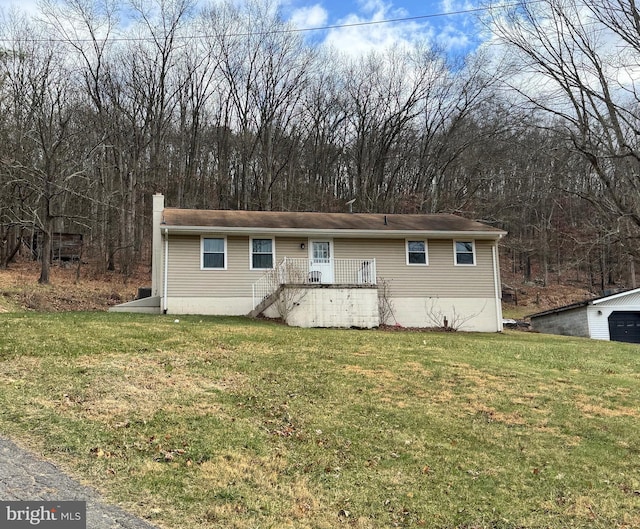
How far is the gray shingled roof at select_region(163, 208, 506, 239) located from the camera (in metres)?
16.5

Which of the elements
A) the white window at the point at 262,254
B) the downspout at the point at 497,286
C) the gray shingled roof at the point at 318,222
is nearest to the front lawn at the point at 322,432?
the white window at the point at 262,254

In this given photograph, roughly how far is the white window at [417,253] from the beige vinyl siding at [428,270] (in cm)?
14

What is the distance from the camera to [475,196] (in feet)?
112

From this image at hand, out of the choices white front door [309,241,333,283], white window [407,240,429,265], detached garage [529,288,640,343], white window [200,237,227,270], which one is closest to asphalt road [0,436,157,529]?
white window [200,237,227,270]

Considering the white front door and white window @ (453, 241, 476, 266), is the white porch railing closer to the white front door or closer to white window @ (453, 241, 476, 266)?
the white front door

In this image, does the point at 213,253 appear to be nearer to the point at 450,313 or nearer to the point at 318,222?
the point at 318,222

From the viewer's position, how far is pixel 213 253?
16.3 m

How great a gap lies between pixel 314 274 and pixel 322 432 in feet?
36.8

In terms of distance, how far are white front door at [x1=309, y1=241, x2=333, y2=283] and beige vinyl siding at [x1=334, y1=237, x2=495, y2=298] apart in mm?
312

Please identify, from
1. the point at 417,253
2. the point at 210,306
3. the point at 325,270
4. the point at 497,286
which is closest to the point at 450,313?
the point at 497,286

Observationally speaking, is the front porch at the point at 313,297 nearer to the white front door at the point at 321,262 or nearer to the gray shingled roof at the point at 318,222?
the white front door at the point at 321,262

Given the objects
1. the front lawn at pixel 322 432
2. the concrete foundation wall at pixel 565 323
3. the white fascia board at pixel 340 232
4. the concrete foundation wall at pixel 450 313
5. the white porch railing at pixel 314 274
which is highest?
the white fascia board at pixel 340 232

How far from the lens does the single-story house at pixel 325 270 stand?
50.2 ft

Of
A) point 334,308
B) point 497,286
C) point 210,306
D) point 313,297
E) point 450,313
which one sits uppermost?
point 497,286
